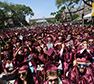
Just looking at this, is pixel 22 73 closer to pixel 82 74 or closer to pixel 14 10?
pixel 82 74

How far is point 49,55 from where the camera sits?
151 inches

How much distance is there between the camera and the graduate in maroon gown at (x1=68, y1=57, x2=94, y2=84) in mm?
2630

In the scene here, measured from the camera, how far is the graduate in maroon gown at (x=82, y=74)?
263 centimetres

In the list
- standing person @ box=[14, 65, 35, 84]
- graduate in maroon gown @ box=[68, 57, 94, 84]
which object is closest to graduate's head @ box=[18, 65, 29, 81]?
standing person @ box=[14, 65, 35, 84]

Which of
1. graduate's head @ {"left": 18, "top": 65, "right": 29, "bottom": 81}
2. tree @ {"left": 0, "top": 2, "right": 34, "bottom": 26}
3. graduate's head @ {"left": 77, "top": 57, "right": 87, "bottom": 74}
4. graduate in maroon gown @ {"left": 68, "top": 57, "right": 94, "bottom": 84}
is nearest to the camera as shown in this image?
graduate's head @ {"left": 18, "top": 65, "right": 29, "bottom": 81}

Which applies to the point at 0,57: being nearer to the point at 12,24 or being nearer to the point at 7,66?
Result: the point at 7,66

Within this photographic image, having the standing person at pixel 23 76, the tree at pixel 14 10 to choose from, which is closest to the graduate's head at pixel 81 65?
the standing person at pixel 23 76

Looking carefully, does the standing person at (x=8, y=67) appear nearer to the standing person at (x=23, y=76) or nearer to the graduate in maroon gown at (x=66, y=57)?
the standing person at (x=23, y=76)

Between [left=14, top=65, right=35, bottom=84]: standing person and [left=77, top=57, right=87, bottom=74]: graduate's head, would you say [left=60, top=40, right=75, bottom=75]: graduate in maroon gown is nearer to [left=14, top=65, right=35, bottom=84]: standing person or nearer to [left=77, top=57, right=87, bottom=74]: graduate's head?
[left=77, top=57, right=87, bottom=74]: graduate's head

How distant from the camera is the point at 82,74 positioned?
2.90 metres

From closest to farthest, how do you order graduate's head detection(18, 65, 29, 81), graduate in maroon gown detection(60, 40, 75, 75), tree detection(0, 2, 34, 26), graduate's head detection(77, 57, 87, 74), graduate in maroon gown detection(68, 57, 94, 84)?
graduate's head detection(18, 65, 29, 81) → graduate in maroon gown detection(68, 57, 94, 84) → graduate's head detection(77, 57, 87, 74) → graduate in maroon gown detection(60, 40, 75, 75) → tree detection(0, 2, 34, 26)

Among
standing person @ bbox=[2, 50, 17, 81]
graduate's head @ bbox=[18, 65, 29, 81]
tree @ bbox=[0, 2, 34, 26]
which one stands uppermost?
tree @ bbox=[0, 2, 34, 26]

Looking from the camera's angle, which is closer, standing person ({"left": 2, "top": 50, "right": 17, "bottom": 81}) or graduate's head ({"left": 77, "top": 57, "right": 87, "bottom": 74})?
graduate's head ({"left": 77, "top": 57, "right": 87, "bottom": 74})

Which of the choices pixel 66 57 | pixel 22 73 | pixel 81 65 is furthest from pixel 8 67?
pixel 81 65
